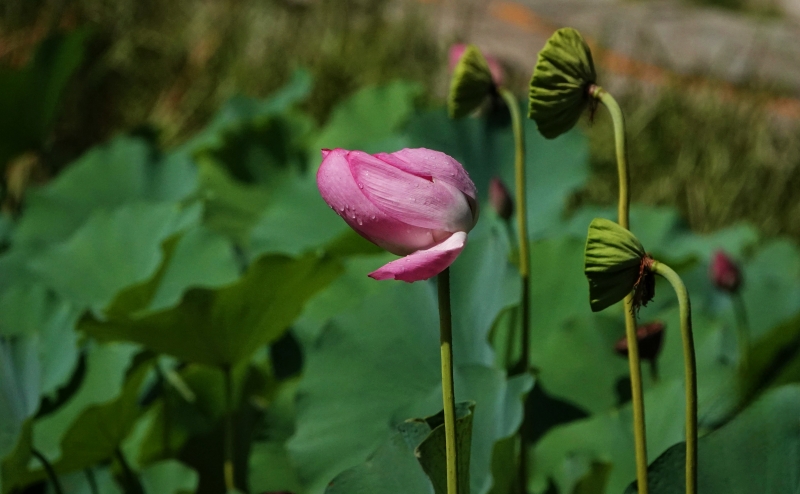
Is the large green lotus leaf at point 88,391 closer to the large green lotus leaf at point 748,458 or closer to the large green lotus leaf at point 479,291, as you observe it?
the large green lotus leaf at point 479,291

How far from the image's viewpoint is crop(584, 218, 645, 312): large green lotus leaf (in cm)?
36

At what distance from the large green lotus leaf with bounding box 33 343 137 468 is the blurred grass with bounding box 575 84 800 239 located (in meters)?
1.37

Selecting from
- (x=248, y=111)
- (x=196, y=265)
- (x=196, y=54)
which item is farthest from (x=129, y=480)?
(x=196, y=54)

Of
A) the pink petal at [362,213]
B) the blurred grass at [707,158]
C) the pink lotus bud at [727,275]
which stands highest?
the pink petal at [362,213]

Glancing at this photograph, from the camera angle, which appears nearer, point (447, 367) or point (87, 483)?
point (447, 367)

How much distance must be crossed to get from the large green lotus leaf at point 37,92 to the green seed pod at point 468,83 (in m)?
0.99

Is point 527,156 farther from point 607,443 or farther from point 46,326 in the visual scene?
point 46,326

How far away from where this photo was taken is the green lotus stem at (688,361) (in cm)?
36

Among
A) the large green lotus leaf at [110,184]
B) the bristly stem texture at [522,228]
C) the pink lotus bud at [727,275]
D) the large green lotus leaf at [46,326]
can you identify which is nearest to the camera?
the bristly stem texture at [522,228]

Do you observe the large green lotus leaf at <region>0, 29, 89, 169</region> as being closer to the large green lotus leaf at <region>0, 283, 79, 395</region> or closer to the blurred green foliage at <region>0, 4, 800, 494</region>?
the blurred green foliage at <region>0, 4, 800, 494</region>

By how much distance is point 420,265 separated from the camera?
349 mm

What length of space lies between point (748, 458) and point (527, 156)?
2.18ft

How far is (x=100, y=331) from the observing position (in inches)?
A: 29.1

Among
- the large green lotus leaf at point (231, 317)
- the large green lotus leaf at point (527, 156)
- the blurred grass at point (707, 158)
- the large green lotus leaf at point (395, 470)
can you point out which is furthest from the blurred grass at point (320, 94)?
the large green lotus leaf at point (395, 470)
